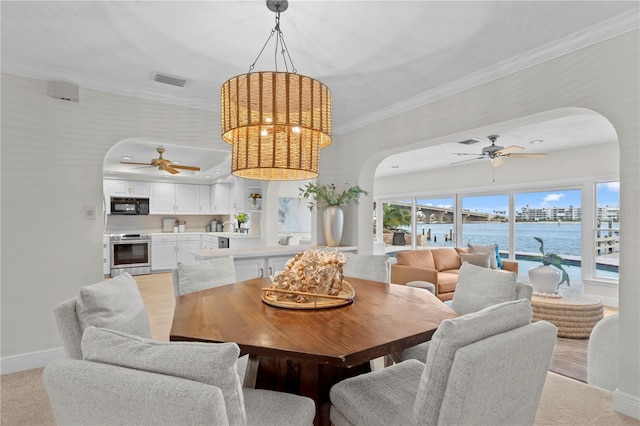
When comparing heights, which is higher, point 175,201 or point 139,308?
point 175,201

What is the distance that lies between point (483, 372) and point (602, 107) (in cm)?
221

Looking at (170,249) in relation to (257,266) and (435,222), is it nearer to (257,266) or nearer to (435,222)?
(257,266)

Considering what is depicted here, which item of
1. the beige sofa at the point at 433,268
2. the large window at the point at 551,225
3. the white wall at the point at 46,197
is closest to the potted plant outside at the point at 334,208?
the beige sofa at the point at 433,268

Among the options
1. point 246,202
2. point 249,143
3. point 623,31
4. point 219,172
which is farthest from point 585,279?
point 219,172

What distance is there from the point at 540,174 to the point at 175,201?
7756 mm

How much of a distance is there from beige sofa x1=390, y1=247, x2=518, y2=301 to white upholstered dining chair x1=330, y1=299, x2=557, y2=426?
154 inches

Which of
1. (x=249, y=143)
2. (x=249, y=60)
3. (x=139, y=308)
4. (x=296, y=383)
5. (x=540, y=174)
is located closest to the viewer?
(x=296, y=383)

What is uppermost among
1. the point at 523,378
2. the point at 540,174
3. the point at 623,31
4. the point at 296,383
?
the point at 623,31

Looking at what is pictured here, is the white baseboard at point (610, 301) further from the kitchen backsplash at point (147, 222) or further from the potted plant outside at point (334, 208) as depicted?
the kitchen backsplash at point (147, 222)

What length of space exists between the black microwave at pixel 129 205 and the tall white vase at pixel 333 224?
5440 mm

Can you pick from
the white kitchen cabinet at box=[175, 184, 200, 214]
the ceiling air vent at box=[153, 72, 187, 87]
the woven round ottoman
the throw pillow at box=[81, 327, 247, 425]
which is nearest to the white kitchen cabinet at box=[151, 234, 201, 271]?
the white kitchen cabinet at box=[175, 184, 200, 214]

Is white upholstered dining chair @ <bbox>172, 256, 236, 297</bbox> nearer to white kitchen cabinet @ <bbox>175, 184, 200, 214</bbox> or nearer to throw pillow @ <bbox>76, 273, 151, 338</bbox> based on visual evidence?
throw pillow @ <bbox>76, 273, 151, 338</bbox>

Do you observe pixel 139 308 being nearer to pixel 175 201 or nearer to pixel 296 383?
pixel 296 383

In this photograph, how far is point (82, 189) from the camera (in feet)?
10.1
